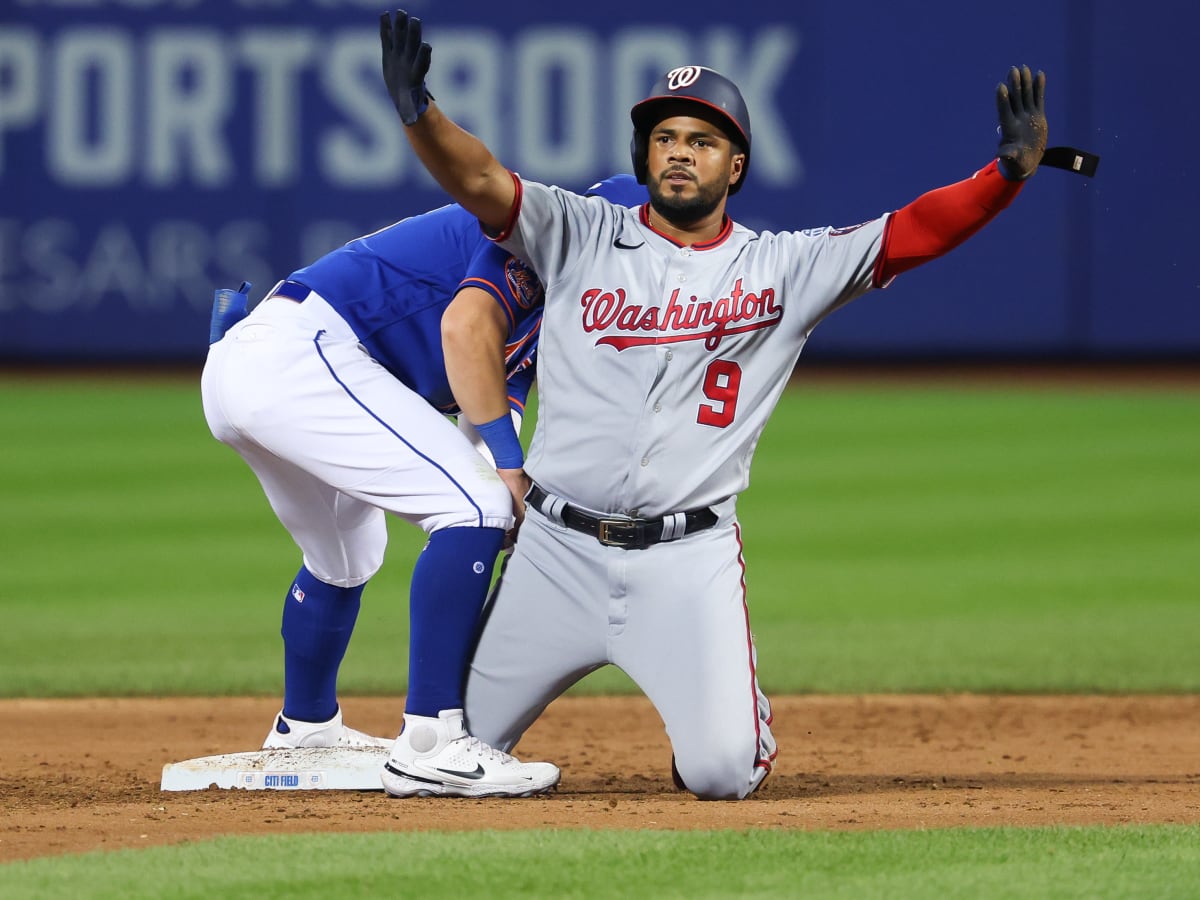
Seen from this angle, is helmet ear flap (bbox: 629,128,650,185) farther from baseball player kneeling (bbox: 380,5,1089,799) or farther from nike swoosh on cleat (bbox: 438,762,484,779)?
nike swoosh on cleat (bbox: 438,762,484,779)

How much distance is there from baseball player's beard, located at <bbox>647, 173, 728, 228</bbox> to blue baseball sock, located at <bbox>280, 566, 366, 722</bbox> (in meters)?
1.29

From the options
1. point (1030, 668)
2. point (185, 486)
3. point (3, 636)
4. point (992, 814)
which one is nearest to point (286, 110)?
point (185, 486)

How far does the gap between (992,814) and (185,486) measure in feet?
27.8

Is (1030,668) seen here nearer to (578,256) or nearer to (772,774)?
(772,774)

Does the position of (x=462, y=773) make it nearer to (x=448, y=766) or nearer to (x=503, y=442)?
(x=448, y=766)

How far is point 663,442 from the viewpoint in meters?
4.38

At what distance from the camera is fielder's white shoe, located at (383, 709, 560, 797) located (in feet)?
14.2

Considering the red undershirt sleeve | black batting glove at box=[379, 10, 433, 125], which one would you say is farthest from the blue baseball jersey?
the red undershirt sleeve

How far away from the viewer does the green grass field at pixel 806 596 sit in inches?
137

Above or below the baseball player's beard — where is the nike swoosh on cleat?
below

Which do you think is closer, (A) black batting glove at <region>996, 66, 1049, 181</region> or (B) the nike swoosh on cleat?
(A) black batting glove at <region>996, 66, 1049, 181</region>

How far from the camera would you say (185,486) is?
11.9m

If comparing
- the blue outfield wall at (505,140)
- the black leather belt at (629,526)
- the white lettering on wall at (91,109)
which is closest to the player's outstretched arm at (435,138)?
the black leather belt at (629,526)

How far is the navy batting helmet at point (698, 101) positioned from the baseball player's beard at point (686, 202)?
0.36 feet
